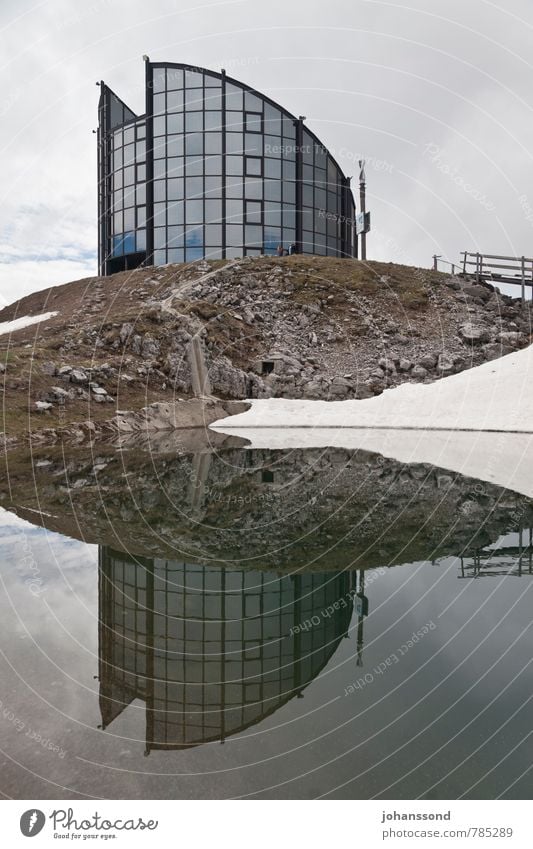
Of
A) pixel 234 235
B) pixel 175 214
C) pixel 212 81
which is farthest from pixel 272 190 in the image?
pixel 212 81

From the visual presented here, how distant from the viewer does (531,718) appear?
520 cm

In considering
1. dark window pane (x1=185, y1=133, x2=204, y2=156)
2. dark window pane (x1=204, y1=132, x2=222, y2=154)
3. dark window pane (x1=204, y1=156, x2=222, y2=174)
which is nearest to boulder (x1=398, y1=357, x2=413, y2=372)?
dark window pane (x1=204, y1=156, x2=222, y2=174)

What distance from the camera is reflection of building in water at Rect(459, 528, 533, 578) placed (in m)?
9.20

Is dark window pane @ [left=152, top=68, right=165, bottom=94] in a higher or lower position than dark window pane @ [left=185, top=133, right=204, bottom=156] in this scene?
higher

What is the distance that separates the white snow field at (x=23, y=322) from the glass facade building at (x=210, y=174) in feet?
48.2

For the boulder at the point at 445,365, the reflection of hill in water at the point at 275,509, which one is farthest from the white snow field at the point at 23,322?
the reflection of hill in water at the point at 275,509

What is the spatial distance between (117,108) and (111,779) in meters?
82.5

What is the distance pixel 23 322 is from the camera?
172 feet

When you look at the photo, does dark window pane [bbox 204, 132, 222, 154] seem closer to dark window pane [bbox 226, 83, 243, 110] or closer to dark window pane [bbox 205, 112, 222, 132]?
dark window pane [bbox 205, 112, 222, 132]

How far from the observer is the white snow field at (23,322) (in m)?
50.3

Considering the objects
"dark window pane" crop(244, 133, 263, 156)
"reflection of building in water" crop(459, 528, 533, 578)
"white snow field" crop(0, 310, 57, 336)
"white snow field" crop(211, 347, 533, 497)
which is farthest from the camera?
"dark window pane" crop(244, 133, 263, 156)

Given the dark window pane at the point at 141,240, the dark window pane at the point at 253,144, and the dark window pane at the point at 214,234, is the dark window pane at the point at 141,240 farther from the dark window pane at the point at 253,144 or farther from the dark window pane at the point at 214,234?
the dark window pane at the point at 253,144

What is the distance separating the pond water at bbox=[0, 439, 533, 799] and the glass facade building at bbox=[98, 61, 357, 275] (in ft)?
172

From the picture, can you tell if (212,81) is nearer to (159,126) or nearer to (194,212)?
(159,126)
